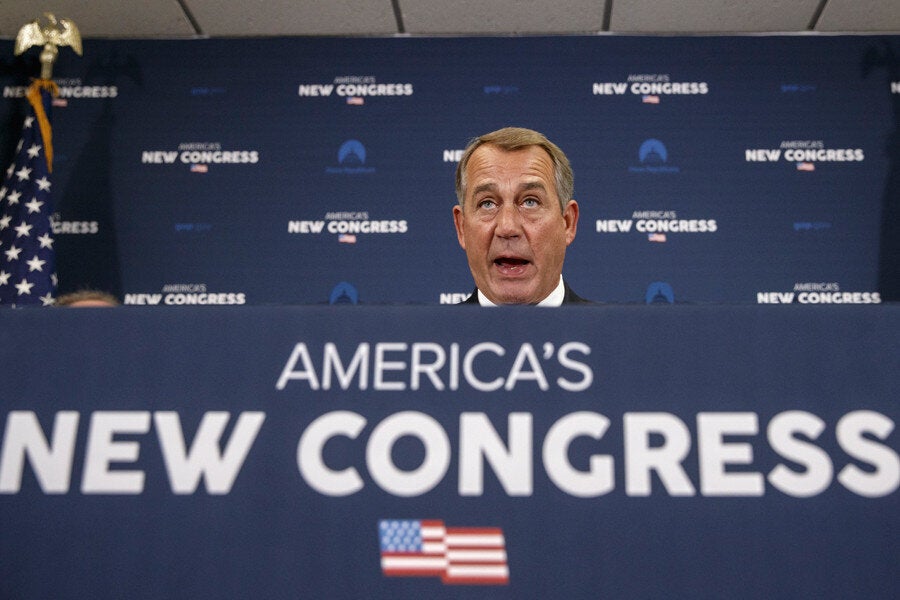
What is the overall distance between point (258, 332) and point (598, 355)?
9.2 inches

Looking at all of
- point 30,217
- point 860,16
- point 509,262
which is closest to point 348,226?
point 30,217

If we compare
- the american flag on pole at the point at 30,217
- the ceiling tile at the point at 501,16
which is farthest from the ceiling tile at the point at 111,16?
the ceiling tile at the point at 501,16

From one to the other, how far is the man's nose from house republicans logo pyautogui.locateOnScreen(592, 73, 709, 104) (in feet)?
5.10

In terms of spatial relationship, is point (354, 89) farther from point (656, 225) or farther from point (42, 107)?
point (656, 225)

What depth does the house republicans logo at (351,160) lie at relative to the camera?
3139 mm

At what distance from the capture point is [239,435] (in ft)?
1.75

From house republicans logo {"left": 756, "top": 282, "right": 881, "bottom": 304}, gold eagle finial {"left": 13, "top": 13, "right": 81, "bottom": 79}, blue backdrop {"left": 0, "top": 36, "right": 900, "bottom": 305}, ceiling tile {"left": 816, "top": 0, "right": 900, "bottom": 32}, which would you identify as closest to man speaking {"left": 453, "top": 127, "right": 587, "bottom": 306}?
blue backdrop {"left": 0, "top": 36, "right": 900, "bottom": 305}

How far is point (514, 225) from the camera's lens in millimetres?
1770

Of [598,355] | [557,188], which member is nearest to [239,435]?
[598,355]

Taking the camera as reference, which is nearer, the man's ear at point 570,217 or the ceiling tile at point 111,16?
the man's ear at point 570,217

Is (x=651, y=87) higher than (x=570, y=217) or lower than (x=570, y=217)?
higher

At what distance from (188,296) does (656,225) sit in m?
1.78

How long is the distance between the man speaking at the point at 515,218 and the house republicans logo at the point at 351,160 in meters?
1.38

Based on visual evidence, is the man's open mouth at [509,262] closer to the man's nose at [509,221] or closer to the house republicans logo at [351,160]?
the man's nose at [509,221]
